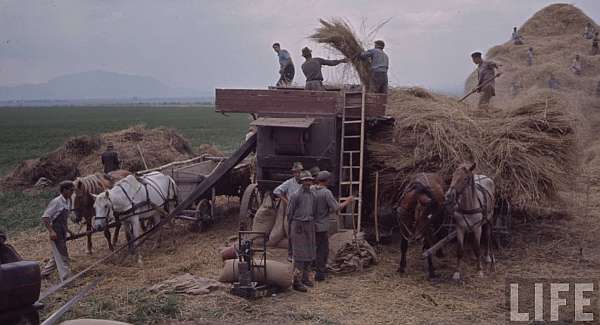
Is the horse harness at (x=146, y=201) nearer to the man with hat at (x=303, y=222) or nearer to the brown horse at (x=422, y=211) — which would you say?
the man with hat at (x=303, y=222)

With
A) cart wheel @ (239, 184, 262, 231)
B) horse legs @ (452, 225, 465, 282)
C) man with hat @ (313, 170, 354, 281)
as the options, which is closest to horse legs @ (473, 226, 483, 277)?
horse legs @ (452, 225, 465, 282)

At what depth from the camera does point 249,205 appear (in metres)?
11.6

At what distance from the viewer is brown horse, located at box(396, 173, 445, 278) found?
30.5 feet

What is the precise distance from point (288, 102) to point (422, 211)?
3.50 m

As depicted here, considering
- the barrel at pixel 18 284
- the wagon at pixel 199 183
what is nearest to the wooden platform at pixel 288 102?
the wagon at pixel 199 183

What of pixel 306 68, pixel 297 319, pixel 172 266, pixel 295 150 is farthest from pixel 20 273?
pixel 306 68

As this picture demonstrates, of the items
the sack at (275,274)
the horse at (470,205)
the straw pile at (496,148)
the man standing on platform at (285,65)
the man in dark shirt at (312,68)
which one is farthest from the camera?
the man standing on platform at (285,65)

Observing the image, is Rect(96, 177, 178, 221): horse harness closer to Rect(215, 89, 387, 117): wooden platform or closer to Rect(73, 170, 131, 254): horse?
Rect(73, 170, 131, 254): horse

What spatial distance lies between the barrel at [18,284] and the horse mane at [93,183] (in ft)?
24.5

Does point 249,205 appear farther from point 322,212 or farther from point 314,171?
point 322,212

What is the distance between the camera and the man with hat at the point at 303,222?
8766mm

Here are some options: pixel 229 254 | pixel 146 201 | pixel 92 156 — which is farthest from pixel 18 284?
pixel 92 156

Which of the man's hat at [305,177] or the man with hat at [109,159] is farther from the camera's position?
the man with hat at [109,159]

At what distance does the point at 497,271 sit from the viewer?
965 centimetres
